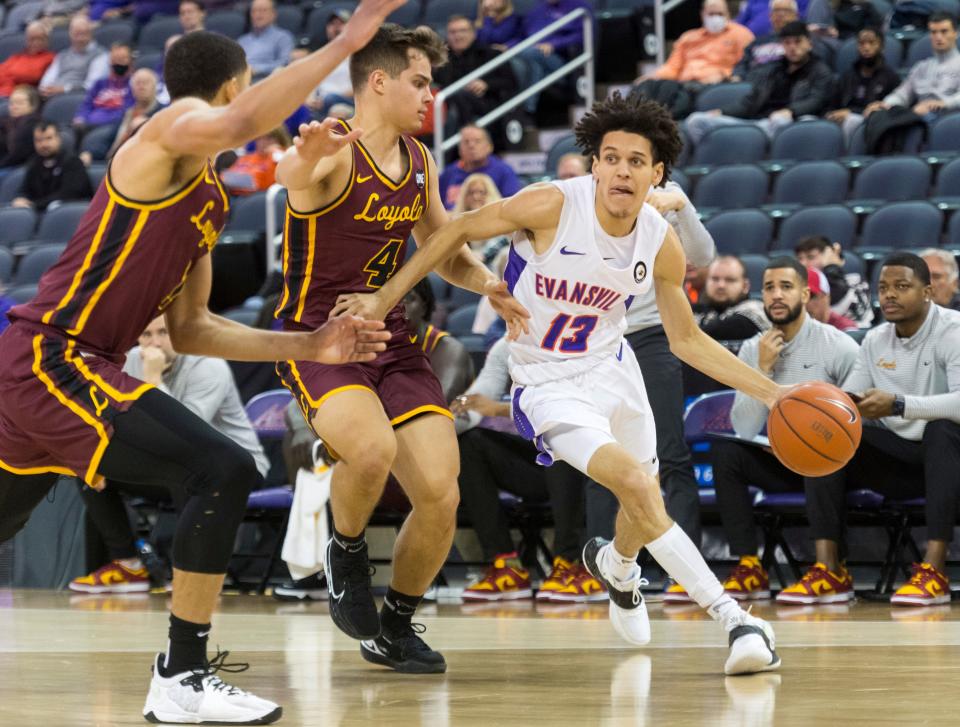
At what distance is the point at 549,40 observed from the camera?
520 inches

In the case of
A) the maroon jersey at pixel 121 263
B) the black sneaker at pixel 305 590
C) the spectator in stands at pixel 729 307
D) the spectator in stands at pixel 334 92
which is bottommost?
the black sneaker at pixel 305 590

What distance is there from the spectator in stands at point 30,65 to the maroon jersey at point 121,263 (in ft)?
42.6

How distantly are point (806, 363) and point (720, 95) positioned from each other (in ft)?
14.9

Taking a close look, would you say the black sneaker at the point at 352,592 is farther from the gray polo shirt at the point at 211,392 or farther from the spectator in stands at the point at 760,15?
the spectator in stands at the point at 760,15

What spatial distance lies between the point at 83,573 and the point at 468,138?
13.2ft

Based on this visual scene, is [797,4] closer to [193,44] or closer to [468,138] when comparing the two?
[468,138]

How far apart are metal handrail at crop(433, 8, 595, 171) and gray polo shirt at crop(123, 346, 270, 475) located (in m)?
3.51

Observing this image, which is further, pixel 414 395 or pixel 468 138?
pixel 468 138

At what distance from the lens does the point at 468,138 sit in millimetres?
10906

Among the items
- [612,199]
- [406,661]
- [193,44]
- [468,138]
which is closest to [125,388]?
[193,44]

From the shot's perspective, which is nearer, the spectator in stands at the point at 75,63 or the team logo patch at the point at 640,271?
the team logo patch at the point at 640,271

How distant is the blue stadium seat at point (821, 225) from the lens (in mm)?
9672

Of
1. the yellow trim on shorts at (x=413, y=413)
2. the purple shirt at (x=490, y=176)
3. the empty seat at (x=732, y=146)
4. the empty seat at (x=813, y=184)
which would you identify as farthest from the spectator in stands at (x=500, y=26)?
the yellow trim on shorts at (x=413, y=413)

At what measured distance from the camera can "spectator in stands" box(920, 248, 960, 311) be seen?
26.1 feet
